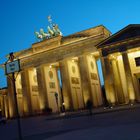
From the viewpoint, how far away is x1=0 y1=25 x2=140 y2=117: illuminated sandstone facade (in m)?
41.8

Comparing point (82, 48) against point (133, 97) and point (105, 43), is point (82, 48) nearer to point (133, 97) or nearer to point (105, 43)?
point (105, 43)

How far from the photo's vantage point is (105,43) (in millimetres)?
42906

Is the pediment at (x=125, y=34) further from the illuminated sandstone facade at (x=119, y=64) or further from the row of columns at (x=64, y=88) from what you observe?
the row of columns at (x=64, y=88)

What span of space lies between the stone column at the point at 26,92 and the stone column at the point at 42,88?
12.7 ft

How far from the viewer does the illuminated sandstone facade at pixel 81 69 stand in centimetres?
4181

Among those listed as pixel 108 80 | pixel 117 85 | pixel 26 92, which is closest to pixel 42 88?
pixel 26 92

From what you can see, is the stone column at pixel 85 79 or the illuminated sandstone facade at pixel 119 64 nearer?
the illuminated sandstone facade at pixel 119 64

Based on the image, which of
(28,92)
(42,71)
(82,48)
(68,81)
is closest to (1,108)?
(28,92)

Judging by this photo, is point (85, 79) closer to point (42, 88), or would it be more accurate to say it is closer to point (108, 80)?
point (108, 80)

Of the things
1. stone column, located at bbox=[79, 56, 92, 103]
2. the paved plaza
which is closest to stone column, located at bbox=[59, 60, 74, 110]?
stone column, located at bbox=[79, 56, 92, 103]

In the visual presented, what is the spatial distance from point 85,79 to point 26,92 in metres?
14.8

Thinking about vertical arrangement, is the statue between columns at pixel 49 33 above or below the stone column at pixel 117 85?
above

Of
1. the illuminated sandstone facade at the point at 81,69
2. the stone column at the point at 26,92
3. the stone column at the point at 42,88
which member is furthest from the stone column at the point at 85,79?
the stone column at the point at 26,92

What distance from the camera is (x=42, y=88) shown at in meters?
52.6
